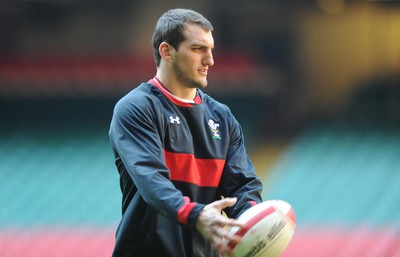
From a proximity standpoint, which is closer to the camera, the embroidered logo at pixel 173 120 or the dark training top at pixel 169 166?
the dark training top at pixel 169 166

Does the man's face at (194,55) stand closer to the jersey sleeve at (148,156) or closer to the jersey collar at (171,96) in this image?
the jersey collar at (171,96)

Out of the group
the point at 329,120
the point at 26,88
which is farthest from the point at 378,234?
the point at 26,88

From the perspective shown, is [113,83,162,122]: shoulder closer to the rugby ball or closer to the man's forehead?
the man's forehead

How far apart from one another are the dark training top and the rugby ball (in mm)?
174

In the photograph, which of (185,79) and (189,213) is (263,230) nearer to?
(189,213)

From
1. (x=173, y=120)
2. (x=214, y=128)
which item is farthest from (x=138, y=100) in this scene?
(x=214, y=128)

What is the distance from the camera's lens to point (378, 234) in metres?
9.95

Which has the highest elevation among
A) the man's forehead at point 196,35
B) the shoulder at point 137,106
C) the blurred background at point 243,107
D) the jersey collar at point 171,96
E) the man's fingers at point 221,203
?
the man's forehead at point 196,35

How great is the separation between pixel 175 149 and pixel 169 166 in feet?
0.25

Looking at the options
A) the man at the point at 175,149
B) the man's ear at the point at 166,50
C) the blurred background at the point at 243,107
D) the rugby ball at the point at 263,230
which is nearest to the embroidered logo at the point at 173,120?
the man at the point at 175,149

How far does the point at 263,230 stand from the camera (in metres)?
3.12

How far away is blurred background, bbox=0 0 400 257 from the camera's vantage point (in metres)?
10.4

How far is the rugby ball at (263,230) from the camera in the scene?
121 inches

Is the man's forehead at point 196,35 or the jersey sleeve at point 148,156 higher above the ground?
the man's forehead at point 196,35
